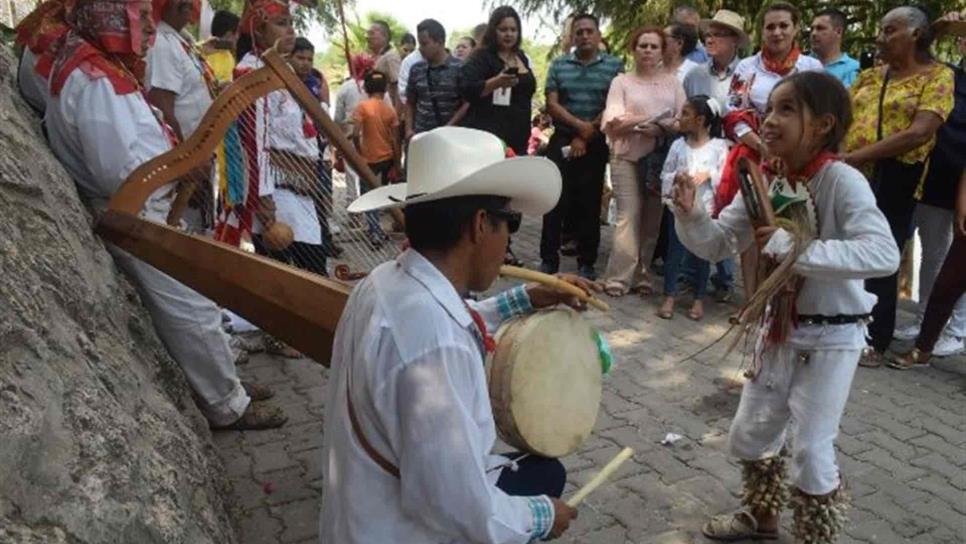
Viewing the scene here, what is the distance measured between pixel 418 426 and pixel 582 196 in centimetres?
537

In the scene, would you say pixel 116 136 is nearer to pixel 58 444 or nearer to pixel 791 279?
pixel 58 444

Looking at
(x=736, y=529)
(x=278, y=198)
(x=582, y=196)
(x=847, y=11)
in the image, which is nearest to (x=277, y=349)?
(x=278, y=198)

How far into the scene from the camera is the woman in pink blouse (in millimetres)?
6180

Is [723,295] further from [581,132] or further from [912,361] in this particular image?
[581,132]

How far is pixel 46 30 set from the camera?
332 cm

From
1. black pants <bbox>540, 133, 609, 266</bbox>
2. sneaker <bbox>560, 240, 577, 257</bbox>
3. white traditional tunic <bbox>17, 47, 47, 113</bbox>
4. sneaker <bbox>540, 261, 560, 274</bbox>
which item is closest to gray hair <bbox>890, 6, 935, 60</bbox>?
black pants <bbox>540, 133, 609, 266</bbox>

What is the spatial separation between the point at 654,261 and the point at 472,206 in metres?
6.01

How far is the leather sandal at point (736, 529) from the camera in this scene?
10.8ft

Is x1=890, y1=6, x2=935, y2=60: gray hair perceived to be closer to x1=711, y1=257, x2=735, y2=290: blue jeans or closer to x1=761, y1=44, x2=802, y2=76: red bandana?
x1=761, y1=44, x2=802, y2=76: red bandana

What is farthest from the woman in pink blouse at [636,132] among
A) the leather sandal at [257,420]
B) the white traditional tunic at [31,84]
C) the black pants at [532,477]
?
the black pants at [532,477]

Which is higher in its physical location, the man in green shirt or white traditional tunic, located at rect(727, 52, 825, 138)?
white traditional tunic, located at rect(727, 52, 825, 138)

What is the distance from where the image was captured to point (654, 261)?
756 centimetres

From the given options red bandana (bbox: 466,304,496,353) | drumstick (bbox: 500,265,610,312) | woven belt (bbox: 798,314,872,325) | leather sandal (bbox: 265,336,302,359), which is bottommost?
leather sandal (bbox: 265,336,302,359)

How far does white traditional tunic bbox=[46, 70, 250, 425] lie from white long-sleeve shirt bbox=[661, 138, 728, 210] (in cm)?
328
